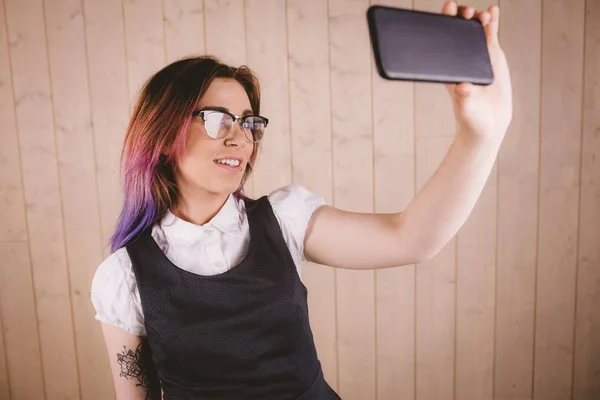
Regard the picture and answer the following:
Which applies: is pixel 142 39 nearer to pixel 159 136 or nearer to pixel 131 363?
pixel 159 136

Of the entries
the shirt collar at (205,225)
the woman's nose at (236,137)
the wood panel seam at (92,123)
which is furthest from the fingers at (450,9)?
the wood panel seam at (92,123)

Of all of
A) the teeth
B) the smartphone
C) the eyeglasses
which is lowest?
the teeth

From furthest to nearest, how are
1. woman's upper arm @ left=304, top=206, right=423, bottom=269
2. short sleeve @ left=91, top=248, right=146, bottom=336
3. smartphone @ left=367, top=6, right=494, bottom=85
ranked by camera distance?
1. short sleeve @ left=91, top=248, right=146, bottom=336
2. woman's upper arm @ left=304, top=206, right=423, bottom=269
3. smartphone @ left=367, top=6, right=494, bottom=85

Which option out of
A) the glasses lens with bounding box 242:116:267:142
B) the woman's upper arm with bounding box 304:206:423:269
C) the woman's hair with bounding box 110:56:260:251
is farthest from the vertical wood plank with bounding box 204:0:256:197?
the woman's upper arm with bounding box 304:206:423:269

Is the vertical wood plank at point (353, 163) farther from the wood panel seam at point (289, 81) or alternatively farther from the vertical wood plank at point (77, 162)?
the vertical wood plank at point (77, 162)

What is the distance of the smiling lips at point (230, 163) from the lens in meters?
0.87

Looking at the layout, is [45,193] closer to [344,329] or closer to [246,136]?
[246,136]

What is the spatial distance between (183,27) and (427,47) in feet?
4.45

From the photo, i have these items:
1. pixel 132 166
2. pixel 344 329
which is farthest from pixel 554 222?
pixel 132 166

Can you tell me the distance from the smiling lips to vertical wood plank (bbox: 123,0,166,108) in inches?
36.7

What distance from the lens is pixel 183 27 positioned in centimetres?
158

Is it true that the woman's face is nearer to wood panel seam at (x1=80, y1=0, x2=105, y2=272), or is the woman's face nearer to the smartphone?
the smartphone

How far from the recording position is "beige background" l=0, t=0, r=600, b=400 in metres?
1.58

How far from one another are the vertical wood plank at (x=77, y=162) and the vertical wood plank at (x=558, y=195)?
6.04ft
